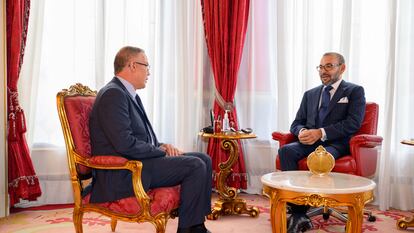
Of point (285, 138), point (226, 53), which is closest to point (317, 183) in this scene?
point (285, 138)

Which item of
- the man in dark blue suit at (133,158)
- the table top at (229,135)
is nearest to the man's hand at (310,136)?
the table top at (229,135)

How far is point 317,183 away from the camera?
2.64 metres

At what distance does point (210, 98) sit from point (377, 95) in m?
1.74

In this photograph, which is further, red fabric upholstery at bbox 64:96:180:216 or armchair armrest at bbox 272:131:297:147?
armchair armrest at bbox 272:131:297:147

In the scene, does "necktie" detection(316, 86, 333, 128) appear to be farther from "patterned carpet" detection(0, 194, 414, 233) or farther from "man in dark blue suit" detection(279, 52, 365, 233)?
"patterned carpet" detection(0, 194, 414, 233)

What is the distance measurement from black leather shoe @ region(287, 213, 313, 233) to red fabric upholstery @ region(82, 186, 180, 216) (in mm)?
1061

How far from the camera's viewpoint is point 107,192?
8.64 ft

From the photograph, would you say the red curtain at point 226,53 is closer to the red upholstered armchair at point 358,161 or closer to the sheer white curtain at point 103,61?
the sheer white curtain at point 103,61

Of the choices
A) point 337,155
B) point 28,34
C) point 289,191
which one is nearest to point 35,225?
point 28,34

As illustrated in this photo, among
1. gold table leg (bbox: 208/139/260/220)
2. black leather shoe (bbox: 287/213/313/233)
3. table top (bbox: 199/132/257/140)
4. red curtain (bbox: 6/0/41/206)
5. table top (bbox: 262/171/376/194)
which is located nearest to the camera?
table top (bbox: 262/171/376/194)

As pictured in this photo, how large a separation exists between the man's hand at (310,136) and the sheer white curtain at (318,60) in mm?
872

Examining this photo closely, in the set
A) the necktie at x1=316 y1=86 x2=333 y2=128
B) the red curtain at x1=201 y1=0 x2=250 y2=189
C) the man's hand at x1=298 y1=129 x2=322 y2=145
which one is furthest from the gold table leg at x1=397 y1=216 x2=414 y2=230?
the red curtain at x1=201 y1=0 x2=250 y2=189

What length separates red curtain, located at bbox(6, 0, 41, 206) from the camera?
391 cm

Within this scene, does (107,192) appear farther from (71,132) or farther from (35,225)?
(35,225)
